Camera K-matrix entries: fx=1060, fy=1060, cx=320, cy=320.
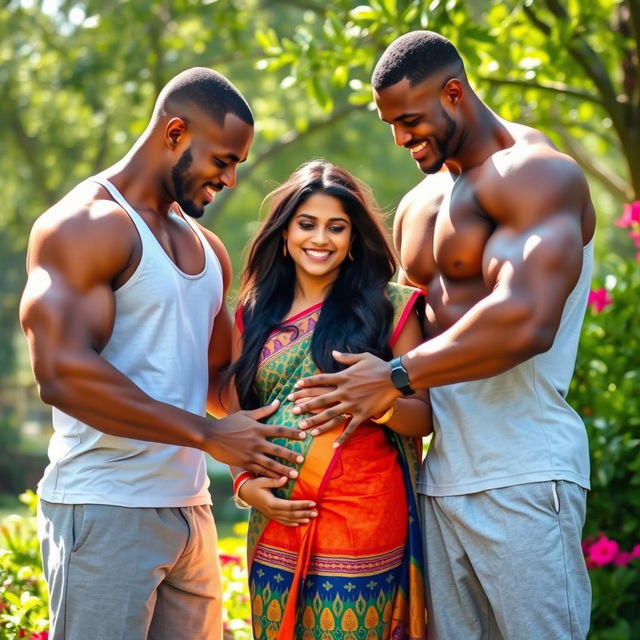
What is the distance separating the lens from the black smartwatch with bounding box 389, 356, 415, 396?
139 inches

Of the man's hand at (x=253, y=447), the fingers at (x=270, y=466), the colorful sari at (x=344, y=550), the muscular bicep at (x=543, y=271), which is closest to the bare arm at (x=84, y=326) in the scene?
the man's hand at (x=253, y=447)

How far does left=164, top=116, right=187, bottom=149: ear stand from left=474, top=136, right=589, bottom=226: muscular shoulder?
3.55 feet

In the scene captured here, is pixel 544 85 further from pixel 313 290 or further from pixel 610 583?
pixel 313 290

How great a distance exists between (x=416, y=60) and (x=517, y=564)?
175 cm

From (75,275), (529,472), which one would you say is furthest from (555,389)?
(75,275)

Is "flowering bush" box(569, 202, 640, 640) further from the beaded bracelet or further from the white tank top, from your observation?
the white tank top

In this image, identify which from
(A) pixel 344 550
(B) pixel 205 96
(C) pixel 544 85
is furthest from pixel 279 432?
(C) pixel 544 85

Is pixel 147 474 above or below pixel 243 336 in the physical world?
below

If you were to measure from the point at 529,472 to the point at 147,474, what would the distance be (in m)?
1.31

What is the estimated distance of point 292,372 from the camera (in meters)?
3.90

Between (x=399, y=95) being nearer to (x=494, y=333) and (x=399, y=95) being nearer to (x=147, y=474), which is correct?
(x=494, y=333)

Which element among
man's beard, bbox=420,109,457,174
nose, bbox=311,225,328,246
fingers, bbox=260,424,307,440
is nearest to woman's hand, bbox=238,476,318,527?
fingers, bbox=260,424,307,440

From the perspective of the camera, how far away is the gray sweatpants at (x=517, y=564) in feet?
11.5

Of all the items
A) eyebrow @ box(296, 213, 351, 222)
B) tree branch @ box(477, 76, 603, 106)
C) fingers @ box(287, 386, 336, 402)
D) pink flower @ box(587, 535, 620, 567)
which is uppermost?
tree branch @ box(477, 76, 603, 106)
